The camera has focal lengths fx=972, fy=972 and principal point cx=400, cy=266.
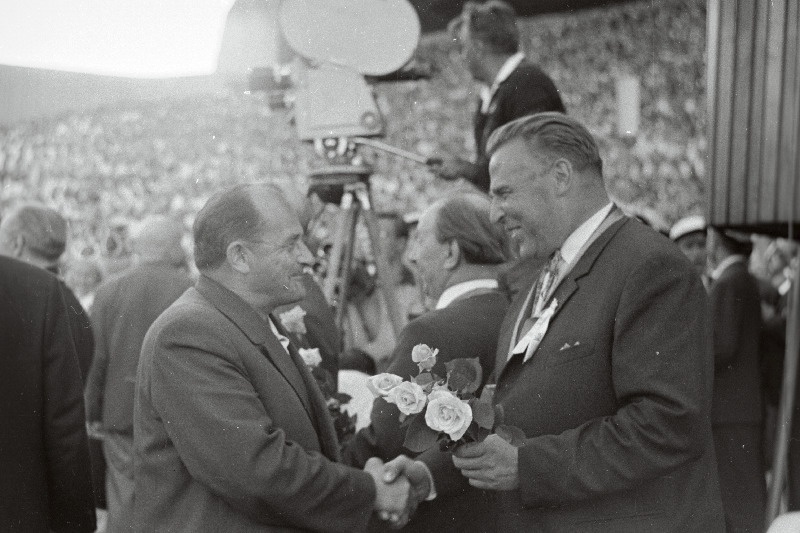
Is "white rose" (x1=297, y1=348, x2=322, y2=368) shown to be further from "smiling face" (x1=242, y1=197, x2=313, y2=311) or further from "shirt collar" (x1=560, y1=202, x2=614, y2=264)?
"shirt collar" (x1=560, y1=202, x2=614, y2=264)

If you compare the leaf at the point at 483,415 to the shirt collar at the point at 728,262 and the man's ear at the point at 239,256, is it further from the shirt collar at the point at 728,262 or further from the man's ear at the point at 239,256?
the shirt collar at the point at 728,262

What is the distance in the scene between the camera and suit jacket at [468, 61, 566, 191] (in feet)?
13.2

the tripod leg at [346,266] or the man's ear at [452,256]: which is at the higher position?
the man's ear at [452,256]

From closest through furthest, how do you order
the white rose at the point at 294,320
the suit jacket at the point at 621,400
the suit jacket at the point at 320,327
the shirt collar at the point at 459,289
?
the suit jacket at the point at 621,400, the shirt collar at the point at 459,289, the white rose at the point at 294,320, the suit jacket at the point at 320,327

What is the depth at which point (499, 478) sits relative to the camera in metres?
2.27

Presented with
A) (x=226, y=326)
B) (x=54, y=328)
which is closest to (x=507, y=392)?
(x=226, y=326)

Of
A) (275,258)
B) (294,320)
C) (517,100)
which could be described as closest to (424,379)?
(275,258)

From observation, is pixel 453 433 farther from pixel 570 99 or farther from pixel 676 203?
pixel 570 99

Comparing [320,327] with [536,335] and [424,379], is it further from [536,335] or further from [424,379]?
[536,335]

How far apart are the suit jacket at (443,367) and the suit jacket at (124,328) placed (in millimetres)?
1824

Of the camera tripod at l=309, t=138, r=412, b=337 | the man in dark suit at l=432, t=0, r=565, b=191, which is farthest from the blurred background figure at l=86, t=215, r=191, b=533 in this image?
the man in dark suit at l=432, t=0, r=565, b=191

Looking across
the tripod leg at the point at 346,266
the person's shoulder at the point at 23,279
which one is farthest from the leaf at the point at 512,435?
the tripod leg at the point at 346,266

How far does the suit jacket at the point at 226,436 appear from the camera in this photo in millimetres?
2232

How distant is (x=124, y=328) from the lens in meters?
4.59
